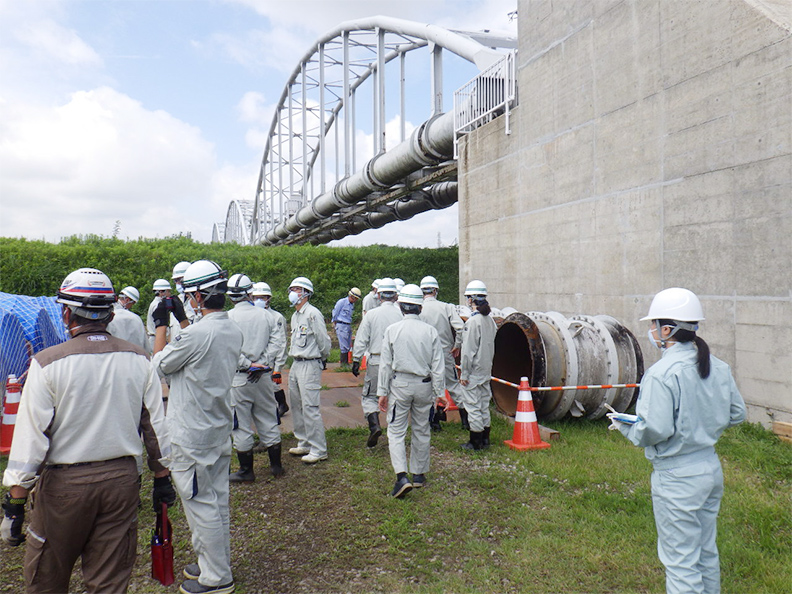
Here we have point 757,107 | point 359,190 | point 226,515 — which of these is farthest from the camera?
point 359,190

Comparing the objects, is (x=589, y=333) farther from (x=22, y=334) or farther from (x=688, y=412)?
(x=22, y=334)

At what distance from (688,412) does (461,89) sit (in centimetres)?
1189

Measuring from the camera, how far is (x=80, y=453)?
8.63 feet

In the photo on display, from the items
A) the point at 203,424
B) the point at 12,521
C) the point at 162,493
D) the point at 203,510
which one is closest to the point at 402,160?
the point at 203,424

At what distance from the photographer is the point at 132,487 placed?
276 centimetres

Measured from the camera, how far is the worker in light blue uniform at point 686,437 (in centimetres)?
281

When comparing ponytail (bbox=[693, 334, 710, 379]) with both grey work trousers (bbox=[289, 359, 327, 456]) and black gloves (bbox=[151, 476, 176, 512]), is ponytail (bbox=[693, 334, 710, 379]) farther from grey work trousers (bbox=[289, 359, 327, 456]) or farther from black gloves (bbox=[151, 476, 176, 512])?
grey work trousers (bbox=[289, 359, 327, 456])

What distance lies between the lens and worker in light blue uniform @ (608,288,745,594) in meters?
2.81

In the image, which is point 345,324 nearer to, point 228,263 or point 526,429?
point 228,263

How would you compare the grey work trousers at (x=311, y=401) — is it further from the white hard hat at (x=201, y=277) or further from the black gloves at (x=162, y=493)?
the black gloves at (x=162, y=493)

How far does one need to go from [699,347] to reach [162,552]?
3.14m

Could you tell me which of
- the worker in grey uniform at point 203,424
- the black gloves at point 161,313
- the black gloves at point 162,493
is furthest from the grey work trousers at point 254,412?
the black gloves at point 162,493

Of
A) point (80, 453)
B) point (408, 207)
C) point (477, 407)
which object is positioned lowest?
point (477, 407)

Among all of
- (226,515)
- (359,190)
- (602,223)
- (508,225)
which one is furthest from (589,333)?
(359,190)
